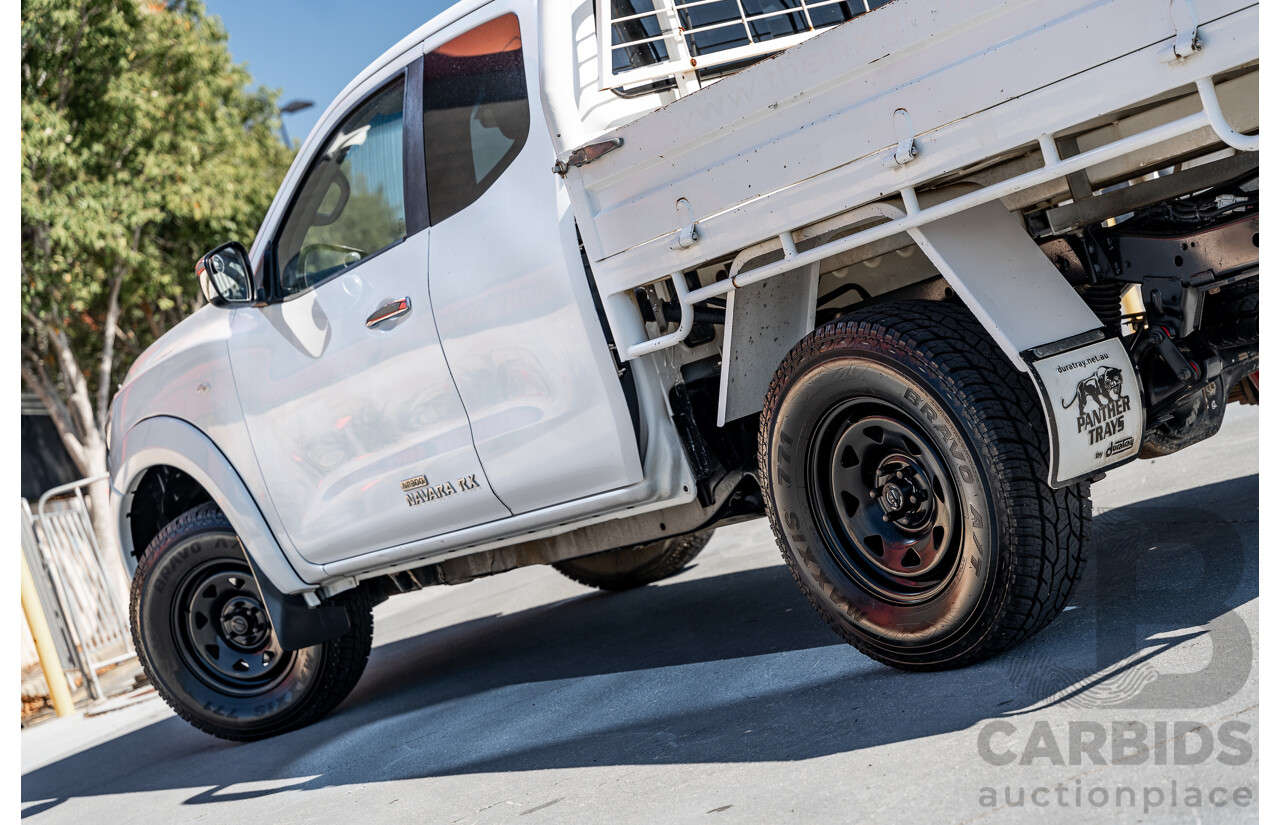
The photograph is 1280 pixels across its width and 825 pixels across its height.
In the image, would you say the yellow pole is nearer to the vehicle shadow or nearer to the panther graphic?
the vehicle shadow

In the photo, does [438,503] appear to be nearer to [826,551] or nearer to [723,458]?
[723,458]

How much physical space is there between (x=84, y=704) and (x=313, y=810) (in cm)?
548

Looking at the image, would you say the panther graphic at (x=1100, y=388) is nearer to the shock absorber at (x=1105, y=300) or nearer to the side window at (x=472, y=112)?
the shock absorber at (x=1105, y=300)

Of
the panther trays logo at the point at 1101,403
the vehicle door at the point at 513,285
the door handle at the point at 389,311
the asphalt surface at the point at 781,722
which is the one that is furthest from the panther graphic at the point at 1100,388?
the door handle at the point at 389,311

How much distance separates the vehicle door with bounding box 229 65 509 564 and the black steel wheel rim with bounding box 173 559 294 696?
1.79 feet

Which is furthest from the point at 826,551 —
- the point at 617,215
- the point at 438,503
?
the point at 438,503

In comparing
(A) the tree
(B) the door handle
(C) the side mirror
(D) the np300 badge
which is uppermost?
(A) the tree

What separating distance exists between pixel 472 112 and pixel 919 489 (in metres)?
2.11

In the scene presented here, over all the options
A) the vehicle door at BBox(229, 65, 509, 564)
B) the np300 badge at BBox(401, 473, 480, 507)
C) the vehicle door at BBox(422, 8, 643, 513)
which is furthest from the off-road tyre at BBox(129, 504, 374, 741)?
the vehicle door at BBox(422, 8, 643, 513)

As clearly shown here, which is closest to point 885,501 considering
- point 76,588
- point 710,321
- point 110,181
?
point 710,321

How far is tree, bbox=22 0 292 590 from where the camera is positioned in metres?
11.3

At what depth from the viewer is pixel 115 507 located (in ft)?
17.6

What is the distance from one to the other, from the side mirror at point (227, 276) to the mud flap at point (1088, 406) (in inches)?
126

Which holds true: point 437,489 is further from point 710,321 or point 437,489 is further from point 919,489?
point 919,489
